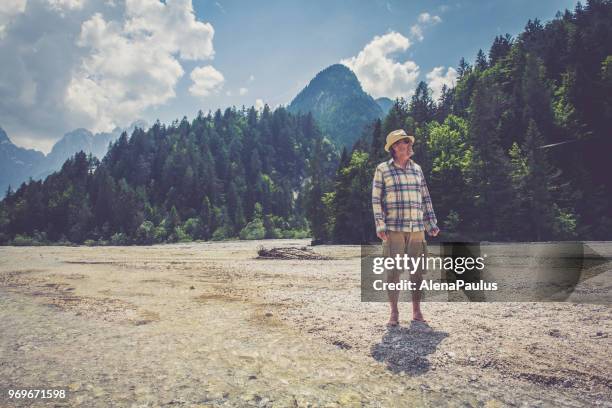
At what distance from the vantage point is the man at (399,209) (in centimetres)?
488

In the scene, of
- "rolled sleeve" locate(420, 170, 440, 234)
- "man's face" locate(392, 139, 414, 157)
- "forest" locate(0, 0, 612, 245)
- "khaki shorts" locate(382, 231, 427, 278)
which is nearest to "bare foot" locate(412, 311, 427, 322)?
"khaki shorts" locate(382, 231, 427, 278)

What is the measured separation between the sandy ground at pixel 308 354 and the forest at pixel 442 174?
39.3 m

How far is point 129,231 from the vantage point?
86625 mm

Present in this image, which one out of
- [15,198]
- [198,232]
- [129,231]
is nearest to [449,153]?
[198,232]

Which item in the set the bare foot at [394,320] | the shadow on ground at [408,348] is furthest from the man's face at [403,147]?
the shadow on ground at [408,348]

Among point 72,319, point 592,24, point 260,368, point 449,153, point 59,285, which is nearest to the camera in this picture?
point 260,368

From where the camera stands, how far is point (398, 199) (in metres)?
4.89

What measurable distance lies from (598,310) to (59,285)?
40.4 feet

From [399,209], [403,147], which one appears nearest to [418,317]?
[399,209]

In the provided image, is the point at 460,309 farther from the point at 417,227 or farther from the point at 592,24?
the point at 592,24

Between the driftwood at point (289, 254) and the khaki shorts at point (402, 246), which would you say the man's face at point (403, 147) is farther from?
the driftwood at point (289, 254)

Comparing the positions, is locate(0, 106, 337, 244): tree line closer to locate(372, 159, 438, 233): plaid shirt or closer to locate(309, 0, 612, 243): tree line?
locate(309, 0, 612, 243): tree line

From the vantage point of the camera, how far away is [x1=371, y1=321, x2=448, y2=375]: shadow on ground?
3492 millimetres

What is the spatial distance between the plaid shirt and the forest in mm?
39435
